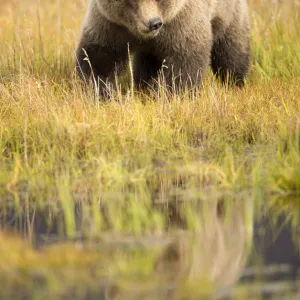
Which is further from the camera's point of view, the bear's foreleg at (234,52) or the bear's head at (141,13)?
the bear's foreleg at (234,52)

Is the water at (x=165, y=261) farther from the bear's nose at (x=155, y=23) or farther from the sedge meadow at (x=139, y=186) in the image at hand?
the bear's nose at (x=155, y=23)

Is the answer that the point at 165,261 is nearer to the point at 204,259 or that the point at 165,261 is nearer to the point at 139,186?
the point at 204,259

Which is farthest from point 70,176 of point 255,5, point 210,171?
point 255,5

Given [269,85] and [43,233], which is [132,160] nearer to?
[43,233]

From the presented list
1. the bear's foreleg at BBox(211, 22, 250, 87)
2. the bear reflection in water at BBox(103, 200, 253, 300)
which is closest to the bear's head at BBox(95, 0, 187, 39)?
the bear's foreleg at BBox(211, 22, 250, 87)

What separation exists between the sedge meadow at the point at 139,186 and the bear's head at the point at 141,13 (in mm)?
537

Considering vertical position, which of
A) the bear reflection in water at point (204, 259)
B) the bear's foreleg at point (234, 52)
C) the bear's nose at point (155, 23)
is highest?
the bear's nose at point (155, 23)

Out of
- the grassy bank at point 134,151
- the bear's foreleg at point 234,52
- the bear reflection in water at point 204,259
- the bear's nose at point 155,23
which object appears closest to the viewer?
the bear reflection in water at point 204,259

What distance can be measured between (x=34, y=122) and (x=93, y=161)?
845 mm

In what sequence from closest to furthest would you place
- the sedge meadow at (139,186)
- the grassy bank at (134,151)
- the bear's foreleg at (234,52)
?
the sedge meadow at (139,186) < the grassy bank at (134,151) < the bear's foreleg at (234,52)

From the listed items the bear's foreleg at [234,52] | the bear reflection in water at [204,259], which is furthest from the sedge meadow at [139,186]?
the bear's foreleg at [234,52]

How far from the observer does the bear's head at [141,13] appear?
6.72m

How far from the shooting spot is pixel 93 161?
5.29m

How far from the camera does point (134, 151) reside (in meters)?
5.55
